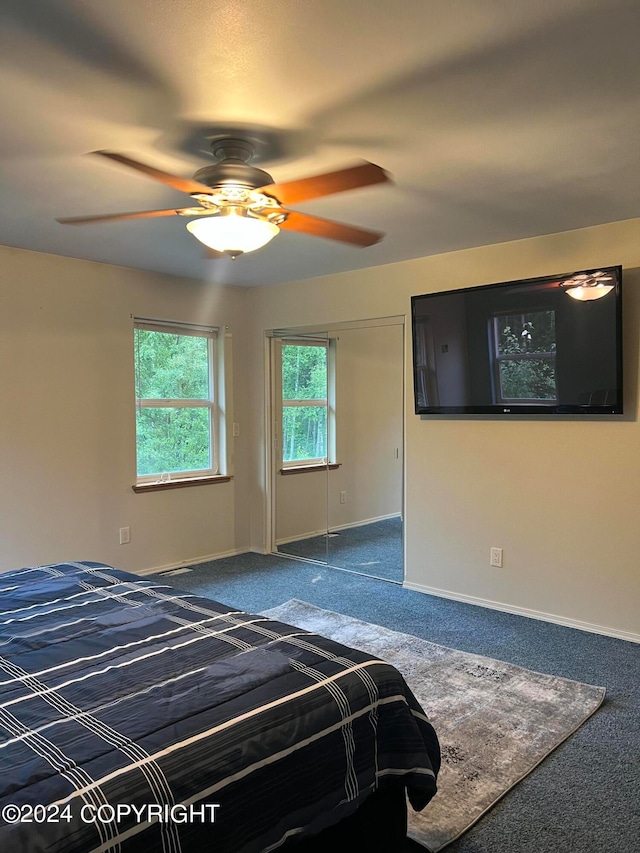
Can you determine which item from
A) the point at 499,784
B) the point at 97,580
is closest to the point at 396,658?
the point at 499,784

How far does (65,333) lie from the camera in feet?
13.9

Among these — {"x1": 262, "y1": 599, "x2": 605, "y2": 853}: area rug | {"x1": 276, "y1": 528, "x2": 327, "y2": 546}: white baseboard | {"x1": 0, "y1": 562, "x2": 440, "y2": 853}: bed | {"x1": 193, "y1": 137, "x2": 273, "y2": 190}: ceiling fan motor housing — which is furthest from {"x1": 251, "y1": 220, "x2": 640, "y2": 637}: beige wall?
{"x1": 0, "y1": 562, "x2": 440, "y2": 853}: bed

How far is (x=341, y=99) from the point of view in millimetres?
2010

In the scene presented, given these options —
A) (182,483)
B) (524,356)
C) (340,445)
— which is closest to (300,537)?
(340,445)

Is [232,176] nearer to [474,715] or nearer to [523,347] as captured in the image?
[523,347]

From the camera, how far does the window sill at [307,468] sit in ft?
16.7

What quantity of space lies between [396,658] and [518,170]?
233cm

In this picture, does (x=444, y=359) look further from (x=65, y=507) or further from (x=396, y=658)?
(x=65, y=507)

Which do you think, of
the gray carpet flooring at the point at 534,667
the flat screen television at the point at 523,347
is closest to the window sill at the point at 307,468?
the gray carpet flooring at the point at 534,667

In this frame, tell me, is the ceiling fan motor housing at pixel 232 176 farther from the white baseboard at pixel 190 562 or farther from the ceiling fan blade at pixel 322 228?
the white baseboard at pixel 190 562

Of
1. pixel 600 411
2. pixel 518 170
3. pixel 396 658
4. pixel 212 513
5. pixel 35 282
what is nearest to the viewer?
pixel 518 170

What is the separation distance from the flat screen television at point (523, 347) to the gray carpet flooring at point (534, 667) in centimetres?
125

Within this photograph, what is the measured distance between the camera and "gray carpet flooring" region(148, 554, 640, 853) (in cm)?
195

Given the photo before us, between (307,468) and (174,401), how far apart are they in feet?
3.93
